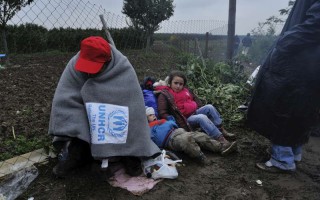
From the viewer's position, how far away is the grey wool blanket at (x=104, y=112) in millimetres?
2803

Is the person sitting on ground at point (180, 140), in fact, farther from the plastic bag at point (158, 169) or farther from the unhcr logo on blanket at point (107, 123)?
the unhcr logo on blanket at point (107, 123)

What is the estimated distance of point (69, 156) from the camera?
2.85m

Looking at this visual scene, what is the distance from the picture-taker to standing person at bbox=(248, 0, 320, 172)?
→ 2.95 m

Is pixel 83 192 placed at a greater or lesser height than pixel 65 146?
lesser

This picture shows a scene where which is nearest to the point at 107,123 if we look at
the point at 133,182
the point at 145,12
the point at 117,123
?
the point at 117,123

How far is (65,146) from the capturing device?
2.88 meters

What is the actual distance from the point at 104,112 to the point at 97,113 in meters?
0.06

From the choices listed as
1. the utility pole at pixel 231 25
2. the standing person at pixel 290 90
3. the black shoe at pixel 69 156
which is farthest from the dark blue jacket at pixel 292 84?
the utility pole at pixel 231 25

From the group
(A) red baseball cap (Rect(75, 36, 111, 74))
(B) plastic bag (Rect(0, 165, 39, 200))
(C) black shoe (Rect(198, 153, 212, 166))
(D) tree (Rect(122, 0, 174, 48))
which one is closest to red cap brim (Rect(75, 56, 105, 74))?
(A) red baseball cap (Rect(75, 36, 111, 74))

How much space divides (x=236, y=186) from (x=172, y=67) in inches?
181

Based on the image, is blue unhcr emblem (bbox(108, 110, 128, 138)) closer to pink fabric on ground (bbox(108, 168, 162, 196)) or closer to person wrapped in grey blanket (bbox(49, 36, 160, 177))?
person wrapped in grey blanket (bbox(49, 36, 160, 177))

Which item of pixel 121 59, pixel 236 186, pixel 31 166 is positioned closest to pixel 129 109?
pixel 121 59

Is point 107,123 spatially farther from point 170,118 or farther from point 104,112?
point 170,118

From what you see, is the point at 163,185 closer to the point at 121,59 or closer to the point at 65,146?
the point at 65,146
